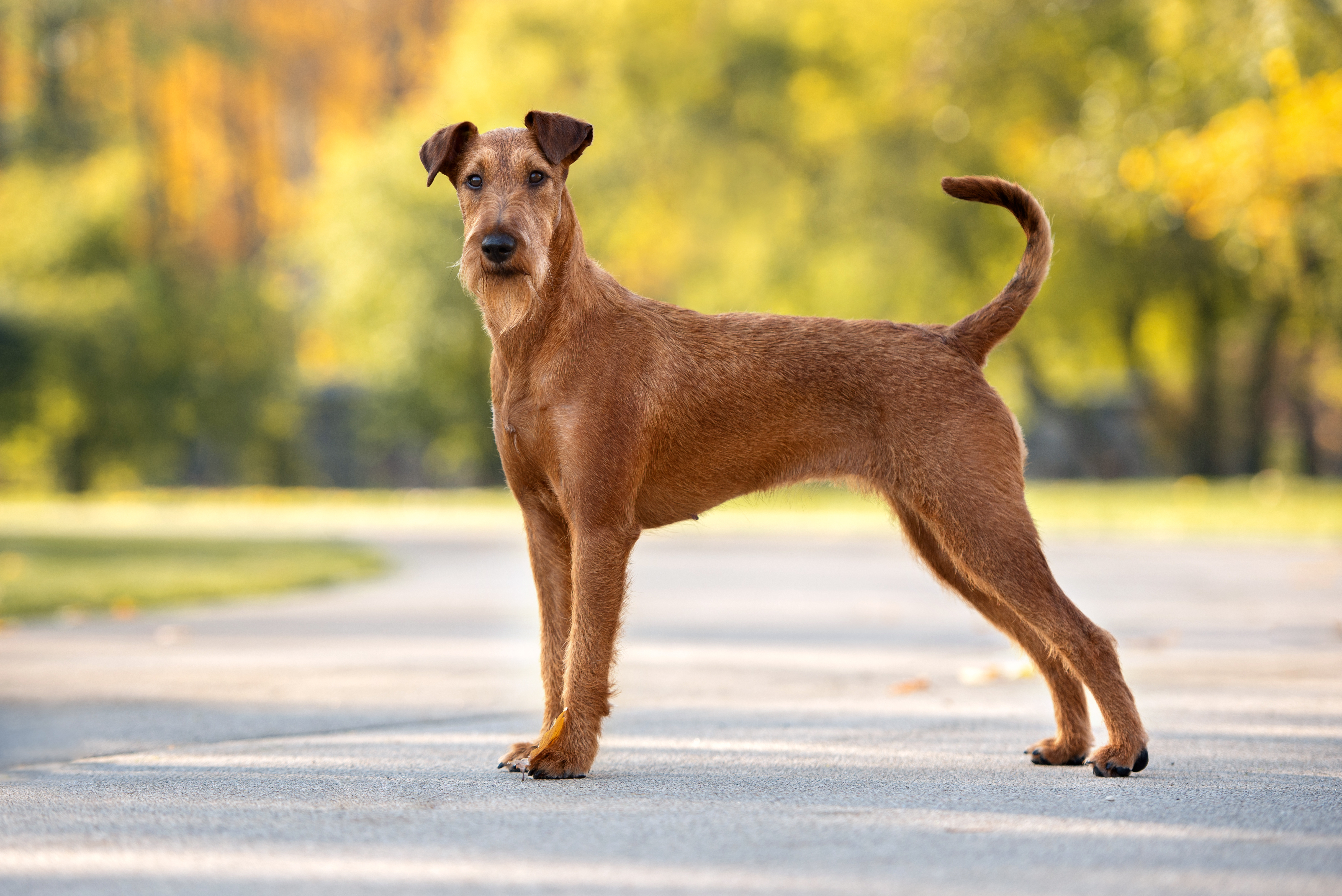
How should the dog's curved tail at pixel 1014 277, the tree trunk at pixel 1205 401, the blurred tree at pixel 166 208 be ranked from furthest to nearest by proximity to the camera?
the tree trunk at pixel 1205 401 < the blurred tree at pixel 166 208 < the dog's curved tail at pixel 1014 277

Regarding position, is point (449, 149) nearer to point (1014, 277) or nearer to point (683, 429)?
point (683, 429)

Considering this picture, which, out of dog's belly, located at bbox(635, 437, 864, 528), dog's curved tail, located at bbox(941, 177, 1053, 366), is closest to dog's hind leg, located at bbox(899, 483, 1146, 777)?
Answer: dog's belly, located at bbox(635, 437, 864, 528)

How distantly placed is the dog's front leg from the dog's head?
0.78 meters

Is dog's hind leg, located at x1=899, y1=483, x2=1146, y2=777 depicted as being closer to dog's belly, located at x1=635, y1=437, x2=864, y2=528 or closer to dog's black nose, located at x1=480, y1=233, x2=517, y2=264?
dog's belly, located at x1=635, y1=437, x2=864, y2=528

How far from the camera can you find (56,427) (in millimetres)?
29906

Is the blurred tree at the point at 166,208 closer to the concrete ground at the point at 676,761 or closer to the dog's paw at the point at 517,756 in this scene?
the concrete ground at the point at 676,761

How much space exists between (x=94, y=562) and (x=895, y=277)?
704 inches

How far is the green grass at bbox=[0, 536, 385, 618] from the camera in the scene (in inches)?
461

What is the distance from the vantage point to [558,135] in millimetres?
4973

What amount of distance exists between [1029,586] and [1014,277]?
45.3 inches

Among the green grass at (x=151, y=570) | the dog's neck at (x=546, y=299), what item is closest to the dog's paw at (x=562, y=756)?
the dog's neck at (x=546, y=299)

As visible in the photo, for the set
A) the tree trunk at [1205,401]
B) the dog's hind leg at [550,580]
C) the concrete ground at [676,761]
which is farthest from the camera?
the tree trunk at [1205,401]

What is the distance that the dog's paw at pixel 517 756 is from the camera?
4.93 m

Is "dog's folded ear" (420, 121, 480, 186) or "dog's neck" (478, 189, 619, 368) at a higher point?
"dog's folded ear" (420, 121, 480, 186)
